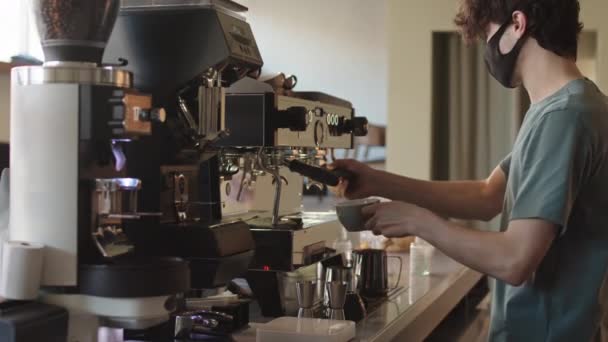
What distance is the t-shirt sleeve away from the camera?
4.99ft

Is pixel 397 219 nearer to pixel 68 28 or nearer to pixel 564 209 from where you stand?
pixel 564 209

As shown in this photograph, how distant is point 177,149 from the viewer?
1.45 meters

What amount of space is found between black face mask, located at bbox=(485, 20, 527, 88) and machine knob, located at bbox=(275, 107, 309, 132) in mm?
397

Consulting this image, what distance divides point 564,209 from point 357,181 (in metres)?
0.72

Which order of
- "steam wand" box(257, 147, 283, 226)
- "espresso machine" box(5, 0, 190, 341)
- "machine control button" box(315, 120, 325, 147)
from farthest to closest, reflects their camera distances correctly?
"machine control button" box(315, 120, 325, 147)
"steam wand" box(257, 147, 283, 226)
"espresso machine" box(5, 0, 190, 341)

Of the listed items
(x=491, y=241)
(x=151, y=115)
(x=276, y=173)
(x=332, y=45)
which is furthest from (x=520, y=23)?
(x=332, y=45)

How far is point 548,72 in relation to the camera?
1.68 m

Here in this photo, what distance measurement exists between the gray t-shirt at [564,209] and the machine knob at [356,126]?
0.49 meters

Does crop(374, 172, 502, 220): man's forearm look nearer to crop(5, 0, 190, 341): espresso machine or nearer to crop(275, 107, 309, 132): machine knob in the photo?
crop(275, 107, 309, 132): machine knob

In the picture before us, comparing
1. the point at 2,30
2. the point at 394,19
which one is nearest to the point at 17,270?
the point at 2,30

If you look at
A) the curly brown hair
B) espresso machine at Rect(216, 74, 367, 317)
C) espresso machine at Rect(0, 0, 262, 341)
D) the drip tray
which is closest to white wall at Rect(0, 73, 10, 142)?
espresso machine at Rect(216, 74, 367, 317)

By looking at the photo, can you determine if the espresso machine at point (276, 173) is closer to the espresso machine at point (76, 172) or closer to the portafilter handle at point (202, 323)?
the portafilter handle at point (202, 323)

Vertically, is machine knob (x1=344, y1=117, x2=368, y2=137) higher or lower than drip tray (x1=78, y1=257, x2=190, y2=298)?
higher

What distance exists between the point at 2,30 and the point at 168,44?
1591mm
